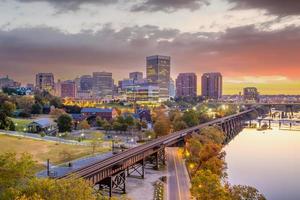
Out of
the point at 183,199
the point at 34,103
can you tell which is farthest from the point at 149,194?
the point at 34,103

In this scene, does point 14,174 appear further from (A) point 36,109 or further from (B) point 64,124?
(A) point 36,109

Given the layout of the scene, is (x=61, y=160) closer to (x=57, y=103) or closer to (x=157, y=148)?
(x=157, y=148)

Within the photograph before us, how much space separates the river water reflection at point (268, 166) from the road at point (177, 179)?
1214 centimetres

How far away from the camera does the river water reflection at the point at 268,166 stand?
2690 inches

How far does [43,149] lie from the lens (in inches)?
3012

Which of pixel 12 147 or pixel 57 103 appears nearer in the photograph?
pixel 12 147

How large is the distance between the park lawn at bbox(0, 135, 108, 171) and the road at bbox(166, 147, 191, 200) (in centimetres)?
1822

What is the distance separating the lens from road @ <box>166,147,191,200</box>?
2091 inches

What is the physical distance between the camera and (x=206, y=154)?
226 feet

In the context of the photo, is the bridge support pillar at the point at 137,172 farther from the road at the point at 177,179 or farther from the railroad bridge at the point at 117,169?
the road at the point at 177,179

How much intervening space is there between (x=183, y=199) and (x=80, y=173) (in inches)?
663

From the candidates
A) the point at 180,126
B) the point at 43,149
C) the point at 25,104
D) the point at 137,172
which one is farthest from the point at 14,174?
the point at 25,104

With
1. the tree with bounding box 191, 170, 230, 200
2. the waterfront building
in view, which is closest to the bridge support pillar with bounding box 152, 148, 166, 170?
the tree with bounding box 191, 170, 230, 200

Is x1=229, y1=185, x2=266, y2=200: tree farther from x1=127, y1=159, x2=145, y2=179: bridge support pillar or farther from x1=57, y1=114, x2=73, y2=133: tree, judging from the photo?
x1=57, y1=114, x2=73, y2=133: tree
